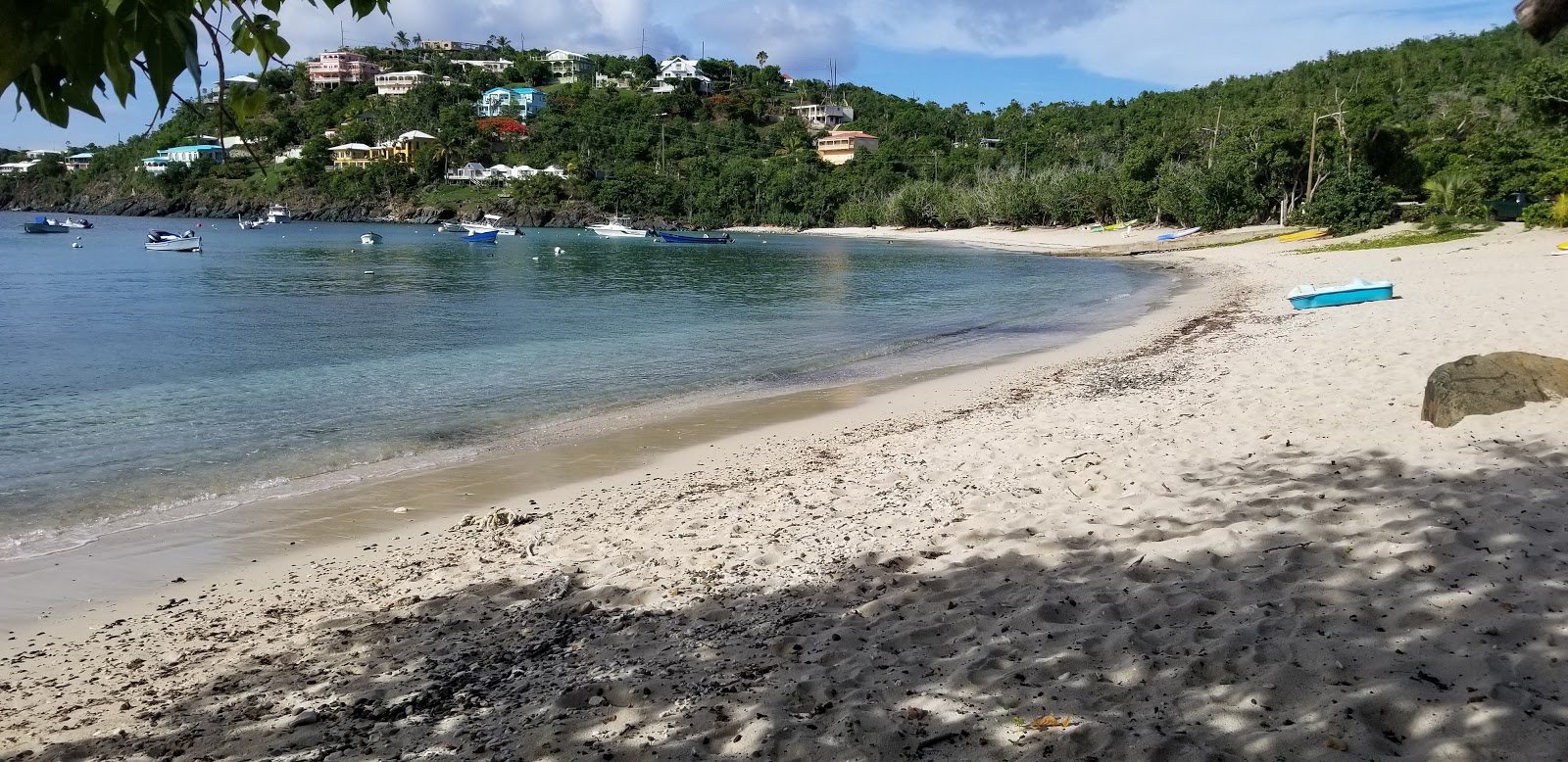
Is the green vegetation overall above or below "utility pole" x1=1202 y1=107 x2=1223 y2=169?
below

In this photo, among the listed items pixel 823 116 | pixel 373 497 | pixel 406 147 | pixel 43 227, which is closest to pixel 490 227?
pixel 43 227

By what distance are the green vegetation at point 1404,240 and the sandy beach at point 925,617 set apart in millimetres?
31865

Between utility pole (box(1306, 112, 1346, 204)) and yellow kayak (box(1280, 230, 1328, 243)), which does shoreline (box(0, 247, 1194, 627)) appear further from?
utility pole (box(1306, 112, 1346, 204))

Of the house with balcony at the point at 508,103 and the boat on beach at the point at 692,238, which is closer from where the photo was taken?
the boat on beach at the point at 692,238

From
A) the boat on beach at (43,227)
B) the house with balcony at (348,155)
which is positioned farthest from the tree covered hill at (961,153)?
the boat on beach at (43,227)

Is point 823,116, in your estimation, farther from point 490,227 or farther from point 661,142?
point 490,227

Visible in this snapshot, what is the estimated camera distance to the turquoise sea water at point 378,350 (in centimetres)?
1071

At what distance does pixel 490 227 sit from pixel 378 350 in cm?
6997

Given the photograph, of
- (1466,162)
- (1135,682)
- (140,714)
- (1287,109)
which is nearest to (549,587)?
(140,714)

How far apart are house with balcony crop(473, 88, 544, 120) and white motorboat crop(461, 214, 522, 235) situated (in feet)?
189

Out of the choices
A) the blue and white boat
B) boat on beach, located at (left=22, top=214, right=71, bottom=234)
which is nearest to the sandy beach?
the blue and white boat

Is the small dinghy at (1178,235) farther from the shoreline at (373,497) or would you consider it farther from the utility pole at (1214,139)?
the shoreline at (373,497)

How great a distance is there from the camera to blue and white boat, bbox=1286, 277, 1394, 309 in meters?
19.2

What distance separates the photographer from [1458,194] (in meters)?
40.2
